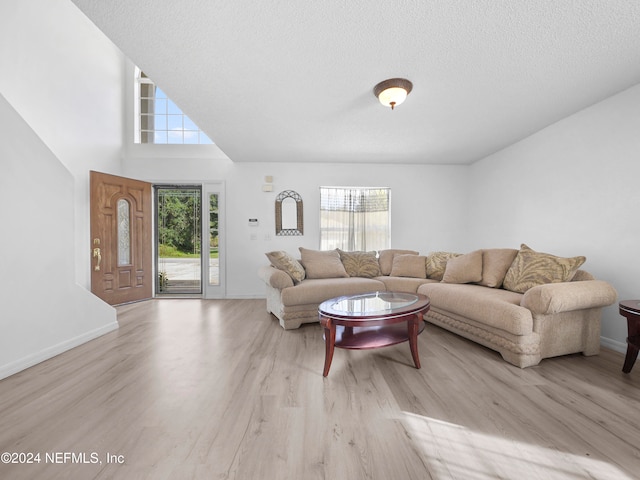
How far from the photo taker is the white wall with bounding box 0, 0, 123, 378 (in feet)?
7.23

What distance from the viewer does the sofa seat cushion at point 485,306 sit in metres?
2.19

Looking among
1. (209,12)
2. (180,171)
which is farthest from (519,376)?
(180,171)

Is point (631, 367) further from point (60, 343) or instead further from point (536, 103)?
point (60, 343)

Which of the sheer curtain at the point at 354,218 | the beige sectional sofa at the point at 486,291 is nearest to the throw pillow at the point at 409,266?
the beige sectional sofa at the point at 486,291

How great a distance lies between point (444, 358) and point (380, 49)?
97.1 inches

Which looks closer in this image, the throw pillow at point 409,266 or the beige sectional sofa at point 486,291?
the beige sectional sofa at point 486,291

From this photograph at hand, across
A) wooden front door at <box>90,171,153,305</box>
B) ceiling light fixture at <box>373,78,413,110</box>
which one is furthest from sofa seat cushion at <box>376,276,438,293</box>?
wooden front door at <box>90,171,153,305</box>

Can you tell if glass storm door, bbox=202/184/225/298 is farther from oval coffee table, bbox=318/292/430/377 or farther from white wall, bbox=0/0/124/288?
oval coffee table, bbox=318/292/430/377

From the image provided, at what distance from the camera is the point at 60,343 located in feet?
8.25

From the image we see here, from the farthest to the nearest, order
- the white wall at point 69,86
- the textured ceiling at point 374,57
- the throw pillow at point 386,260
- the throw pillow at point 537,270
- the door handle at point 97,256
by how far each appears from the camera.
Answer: the throw pillow at point 386,260 → the door handle at point 97,256 → the white wall at point 69,86 → the throw pillow at point 537,270 → the textured ceiling at point 374,57

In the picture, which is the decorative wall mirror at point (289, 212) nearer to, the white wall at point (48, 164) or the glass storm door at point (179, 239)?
the glass storm door at point (179, 239)

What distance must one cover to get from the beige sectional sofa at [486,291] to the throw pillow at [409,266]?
0.04ft

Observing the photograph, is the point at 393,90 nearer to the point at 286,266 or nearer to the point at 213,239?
the point at 286,266

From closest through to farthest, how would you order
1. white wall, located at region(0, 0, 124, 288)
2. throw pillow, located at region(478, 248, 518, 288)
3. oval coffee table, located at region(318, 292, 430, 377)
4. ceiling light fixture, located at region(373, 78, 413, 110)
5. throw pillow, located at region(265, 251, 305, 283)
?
oval coffee table, located at region(318, 292, 430, 377)
ceiling light fixture, located at region(373, 78, 413, 110)
white wall, located at region(0, 0, 124, 288)
throw pillow, located at region(478, 248, 518, 288)
throw pillow, located at region(265, 251, 305, 283)
